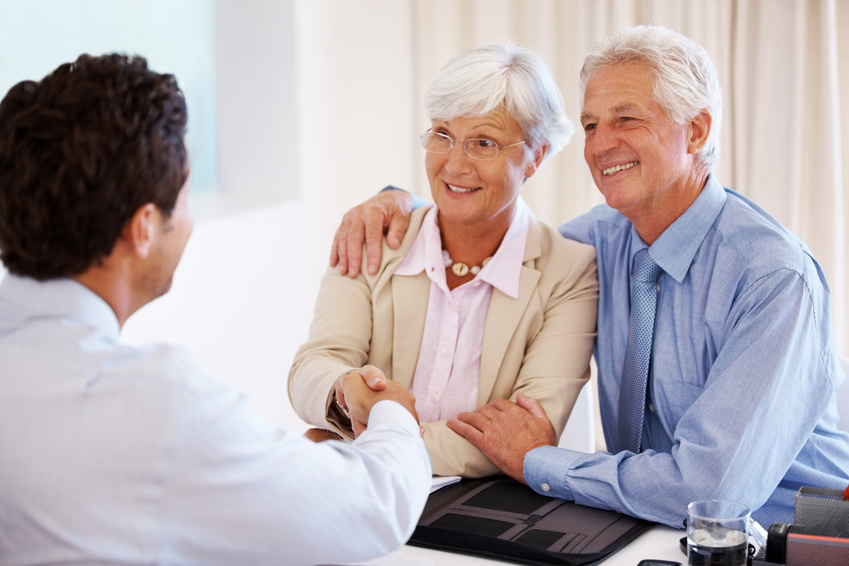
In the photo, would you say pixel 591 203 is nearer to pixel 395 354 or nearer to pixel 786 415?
pixel 395 354

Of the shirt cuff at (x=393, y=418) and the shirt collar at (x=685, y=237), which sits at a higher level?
the shirt collar at (x=685, y=237)

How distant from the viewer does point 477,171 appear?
2.01 meters

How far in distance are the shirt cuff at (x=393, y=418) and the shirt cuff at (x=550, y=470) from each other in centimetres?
41

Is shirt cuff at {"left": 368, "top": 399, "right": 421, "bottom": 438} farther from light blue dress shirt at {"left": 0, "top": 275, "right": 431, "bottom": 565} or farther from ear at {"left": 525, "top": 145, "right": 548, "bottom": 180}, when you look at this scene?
ear at {"left": 525, "top": 145, "right": 548, "bottom": 180}

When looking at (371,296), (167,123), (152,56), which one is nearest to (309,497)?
(167,123)

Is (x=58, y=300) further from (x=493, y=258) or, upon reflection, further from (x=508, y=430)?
(x=493, y=258)

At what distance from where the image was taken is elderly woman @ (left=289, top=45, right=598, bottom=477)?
6.46 feet

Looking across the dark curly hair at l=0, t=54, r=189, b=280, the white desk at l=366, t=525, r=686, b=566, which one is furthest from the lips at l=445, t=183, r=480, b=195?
the dark curly hair at l=0, t=54, r=189, b=280

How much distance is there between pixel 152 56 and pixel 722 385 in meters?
2.58

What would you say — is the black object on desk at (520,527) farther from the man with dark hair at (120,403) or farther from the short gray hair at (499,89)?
the short gray hair at (499,89)

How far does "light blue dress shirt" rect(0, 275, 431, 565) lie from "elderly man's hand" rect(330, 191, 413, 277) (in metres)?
1.03

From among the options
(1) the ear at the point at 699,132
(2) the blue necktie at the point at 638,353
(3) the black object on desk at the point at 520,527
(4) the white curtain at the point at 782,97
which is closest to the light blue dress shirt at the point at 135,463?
(3) the black object on desk at the point at 520,527

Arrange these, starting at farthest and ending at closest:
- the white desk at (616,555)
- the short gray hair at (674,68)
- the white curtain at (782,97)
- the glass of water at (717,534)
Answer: the white curtain at (782,97) → the short gray hair at (674,68) → the white desk at (616,555) → the glass of water at (717,534)

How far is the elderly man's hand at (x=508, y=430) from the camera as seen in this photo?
172cm
